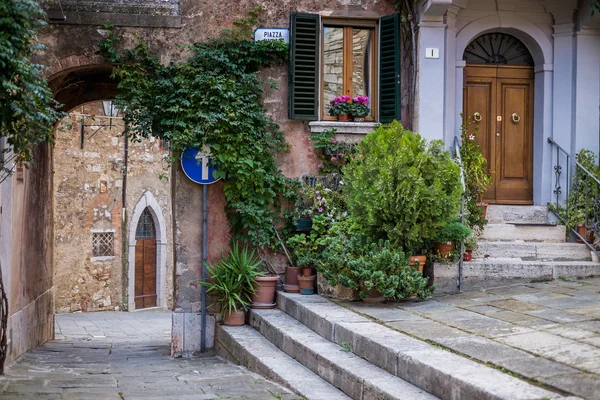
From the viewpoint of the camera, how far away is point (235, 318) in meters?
9.23

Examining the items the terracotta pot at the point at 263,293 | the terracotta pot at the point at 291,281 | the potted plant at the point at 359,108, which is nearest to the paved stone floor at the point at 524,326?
the terracotta pot at the point at 291,281

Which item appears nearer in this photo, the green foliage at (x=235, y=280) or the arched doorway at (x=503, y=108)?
the green foliage at (x=235, y=280)

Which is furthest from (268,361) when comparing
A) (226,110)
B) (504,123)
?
(504,123)

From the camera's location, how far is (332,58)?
33.1 ft

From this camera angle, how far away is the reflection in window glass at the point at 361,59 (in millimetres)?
10109

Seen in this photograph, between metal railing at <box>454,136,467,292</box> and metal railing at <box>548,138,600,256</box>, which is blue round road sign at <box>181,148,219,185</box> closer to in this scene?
metal railing at <box>454,136,467,292</box>

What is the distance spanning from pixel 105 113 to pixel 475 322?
13268mm

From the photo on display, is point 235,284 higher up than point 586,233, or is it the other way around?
point 586,233

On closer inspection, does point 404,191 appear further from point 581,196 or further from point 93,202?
point 93,202

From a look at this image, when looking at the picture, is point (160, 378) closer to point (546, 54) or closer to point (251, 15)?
point (251, 15)

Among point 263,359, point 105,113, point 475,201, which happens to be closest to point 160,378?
point 263,359

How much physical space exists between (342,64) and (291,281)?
9.78ft

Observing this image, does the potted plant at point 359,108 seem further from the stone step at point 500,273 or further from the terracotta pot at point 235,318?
the terracotta pot at point 235,318

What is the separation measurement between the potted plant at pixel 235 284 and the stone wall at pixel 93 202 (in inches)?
356
